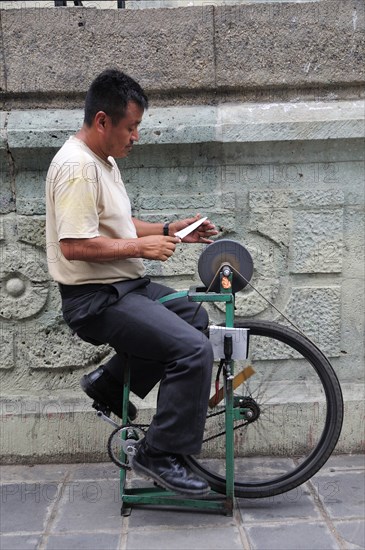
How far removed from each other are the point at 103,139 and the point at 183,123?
0.86m

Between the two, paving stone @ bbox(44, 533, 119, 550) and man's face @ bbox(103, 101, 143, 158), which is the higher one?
man's face @ bbox(103, 101, 143, 158)

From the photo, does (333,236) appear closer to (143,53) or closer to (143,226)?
(143,226)

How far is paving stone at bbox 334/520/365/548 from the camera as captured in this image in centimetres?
279

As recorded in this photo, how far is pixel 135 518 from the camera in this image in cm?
300

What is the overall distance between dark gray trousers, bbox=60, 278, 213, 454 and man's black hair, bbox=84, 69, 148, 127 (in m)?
0.70

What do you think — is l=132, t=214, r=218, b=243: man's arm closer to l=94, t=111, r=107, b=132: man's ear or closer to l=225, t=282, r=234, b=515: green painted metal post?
l=225, t=282, r=234, b=515: green painted metal post

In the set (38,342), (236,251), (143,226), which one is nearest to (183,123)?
(143,226)

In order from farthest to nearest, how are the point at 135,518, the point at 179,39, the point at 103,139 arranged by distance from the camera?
the point at 179,39, the point at 135,518, the point at 103,139

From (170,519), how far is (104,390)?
2.07 ft

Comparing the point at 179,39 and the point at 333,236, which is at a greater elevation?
the point at 179,39

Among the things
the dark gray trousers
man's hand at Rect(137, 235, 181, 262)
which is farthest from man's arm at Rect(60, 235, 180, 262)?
the dark gray trousers

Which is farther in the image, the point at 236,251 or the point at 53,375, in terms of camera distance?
the point at 53,375

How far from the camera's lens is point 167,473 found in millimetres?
2807

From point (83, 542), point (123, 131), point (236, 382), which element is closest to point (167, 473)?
point (83, 542)
